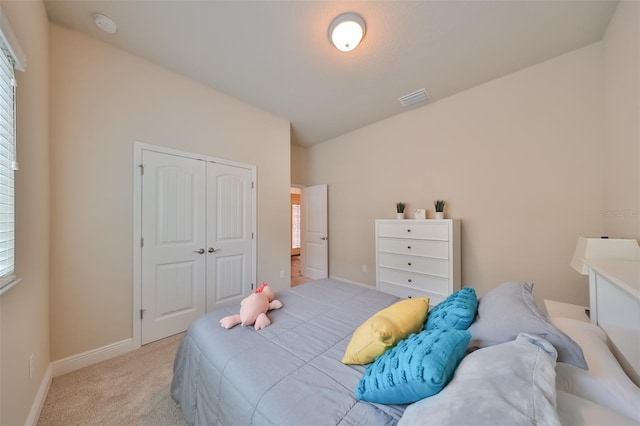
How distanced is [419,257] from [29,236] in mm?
3379

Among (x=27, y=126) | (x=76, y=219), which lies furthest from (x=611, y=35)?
(x=76, y=219)

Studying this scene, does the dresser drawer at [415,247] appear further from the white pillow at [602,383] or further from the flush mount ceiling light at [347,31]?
the flush mount ceiling light at [347,31]

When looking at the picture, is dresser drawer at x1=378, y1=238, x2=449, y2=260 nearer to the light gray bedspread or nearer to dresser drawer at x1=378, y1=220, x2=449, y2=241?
dresser drawer at x1=378, y1=220, x2=449, y2=241

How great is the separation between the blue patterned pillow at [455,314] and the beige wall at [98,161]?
2.60m

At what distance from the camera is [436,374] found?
67 cm

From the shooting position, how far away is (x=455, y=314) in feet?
3.58

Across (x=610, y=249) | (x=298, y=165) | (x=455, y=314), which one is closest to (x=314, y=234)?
(x=298, y=165)

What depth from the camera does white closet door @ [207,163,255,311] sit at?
266 cm

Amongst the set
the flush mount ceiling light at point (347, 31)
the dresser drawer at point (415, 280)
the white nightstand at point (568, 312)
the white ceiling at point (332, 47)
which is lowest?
the dresser drawer at point (415, 280)

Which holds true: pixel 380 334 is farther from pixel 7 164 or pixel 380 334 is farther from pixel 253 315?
pixel 7 164

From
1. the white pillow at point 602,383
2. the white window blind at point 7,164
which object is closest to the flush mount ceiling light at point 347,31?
the white window blind at point 7,164

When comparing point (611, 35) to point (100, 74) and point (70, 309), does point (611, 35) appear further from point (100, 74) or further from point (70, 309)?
point (70, 309)

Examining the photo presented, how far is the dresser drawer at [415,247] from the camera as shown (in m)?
2.61

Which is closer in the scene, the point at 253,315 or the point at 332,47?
the point at 253,315
